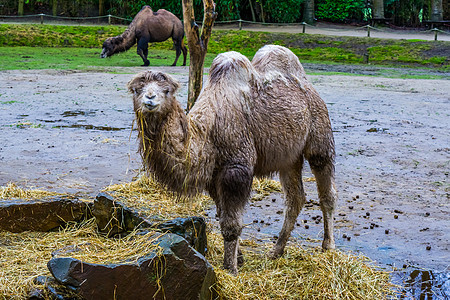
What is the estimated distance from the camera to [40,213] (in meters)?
5.18

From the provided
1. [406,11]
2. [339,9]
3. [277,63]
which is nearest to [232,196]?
[277,63]

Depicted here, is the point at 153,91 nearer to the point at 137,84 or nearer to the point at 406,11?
the point at 137,84

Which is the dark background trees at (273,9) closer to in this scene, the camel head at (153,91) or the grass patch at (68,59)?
the grass patch at (68,59)

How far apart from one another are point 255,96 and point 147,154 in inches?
46.4

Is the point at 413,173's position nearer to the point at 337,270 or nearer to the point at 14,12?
the point at 337,270

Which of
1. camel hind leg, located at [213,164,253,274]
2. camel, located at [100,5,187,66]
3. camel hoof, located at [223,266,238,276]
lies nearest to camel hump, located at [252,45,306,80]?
camel hind leg, located at [213,164,253,274]

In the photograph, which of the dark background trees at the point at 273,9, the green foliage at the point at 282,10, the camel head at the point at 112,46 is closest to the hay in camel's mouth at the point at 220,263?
the camel head at the point at 112,46

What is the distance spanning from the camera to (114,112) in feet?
39.2

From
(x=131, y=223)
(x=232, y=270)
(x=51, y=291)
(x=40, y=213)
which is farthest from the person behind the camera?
(x=40, y=213)

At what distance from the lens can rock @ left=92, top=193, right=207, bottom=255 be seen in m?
4.59

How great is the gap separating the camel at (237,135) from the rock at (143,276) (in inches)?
25.3

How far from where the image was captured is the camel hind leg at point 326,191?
17.3ft

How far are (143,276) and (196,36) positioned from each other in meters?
5.27

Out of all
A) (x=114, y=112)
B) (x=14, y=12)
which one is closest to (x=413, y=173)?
(x=114, y=112)
